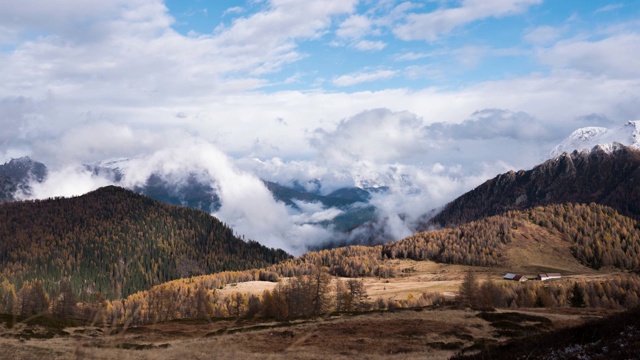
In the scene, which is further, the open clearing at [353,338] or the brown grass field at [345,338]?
the open clearing at [353,338]

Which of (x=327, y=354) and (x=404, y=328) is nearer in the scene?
(x=327, y=354)

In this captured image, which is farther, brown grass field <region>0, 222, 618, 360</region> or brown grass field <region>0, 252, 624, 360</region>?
brown grass field <region>0, 222, 618, 360</region>

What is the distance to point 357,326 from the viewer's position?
240 ft

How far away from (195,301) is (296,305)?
6301 cm

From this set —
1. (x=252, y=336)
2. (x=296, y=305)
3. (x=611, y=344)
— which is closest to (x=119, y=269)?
(x=611, y=344)

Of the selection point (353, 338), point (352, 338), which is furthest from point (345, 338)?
point (353, 338)

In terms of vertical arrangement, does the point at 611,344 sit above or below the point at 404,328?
above

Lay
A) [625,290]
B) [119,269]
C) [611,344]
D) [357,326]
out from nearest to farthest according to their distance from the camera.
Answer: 1. [119,269]
2. [611,344]
3. [357,326]
4. [625,290]

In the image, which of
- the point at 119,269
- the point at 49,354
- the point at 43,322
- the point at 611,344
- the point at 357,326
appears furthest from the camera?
the point at 43,322

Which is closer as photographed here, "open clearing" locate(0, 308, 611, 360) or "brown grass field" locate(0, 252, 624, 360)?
"brown grass field" locate(0, 252, 624, 360)

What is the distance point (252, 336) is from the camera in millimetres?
66938

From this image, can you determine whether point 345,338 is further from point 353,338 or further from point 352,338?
point 353,338

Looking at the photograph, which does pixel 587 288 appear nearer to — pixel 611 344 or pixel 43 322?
pixel 611 344

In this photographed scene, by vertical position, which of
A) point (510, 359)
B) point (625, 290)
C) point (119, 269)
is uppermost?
point (119, 269)
